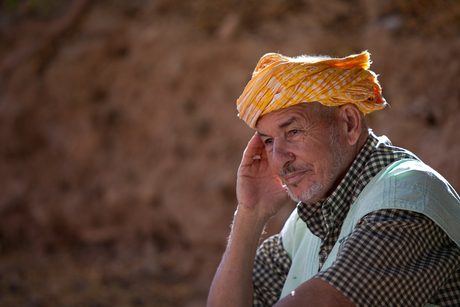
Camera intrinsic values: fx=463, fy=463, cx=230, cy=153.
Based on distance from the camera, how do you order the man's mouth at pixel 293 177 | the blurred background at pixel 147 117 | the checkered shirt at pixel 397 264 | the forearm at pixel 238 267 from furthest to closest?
the blurred background at pixel 147 117
the forearm at pixel 238 267
the man's mouth at pixel 293 177
the checkered shirt at pixel 397 264

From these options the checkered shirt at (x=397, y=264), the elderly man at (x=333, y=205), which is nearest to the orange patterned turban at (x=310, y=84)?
the elderly man at (x=333, y=205)

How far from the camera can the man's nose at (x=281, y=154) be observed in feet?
6.25

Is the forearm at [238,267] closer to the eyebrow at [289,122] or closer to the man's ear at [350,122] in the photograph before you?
the eyebrow at [289,122]

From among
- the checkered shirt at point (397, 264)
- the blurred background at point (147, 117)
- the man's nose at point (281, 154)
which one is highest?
the blurred background at point (147, 117)

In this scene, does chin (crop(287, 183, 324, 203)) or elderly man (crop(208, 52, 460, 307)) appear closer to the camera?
elderly man (crop(208, 52, 460, 307))

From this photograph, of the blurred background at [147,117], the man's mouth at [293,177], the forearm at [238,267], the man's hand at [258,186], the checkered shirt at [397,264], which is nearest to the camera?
the checkered shirt at [397,264]

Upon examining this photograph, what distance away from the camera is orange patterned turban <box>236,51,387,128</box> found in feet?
6.20

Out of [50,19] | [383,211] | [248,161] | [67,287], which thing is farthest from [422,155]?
[50,19]

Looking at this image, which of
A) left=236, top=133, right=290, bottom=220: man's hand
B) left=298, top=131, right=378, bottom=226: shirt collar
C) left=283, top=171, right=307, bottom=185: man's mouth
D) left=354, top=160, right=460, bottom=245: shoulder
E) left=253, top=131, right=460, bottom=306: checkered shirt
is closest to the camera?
left=253, top=131, right=460, bottom=306: checkered shirt

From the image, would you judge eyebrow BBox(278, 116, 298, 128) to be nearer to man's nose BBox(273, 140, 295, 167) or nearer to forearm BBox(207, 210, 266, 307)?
man's nose BBox(273, 140, 295, 167)

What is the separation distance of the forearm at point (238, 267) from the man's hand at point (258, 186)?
59 millimetres

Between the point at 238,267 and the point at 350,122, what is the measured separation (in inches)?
31.7

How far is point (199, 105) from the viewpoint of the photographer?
662 cm

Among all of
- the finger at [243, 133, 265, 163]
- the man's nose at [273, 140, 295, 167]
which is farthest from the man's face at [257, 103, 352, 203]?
the finger at [243, 133, 265, 163]
